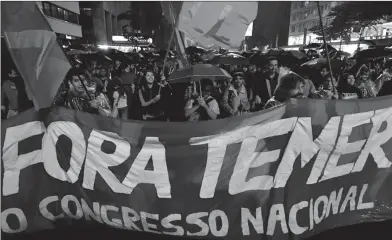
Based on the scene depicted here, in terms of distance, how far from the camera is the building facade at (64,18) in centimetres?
3403

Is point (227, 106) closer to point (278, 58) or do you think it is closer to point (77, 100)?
point (77, 100)

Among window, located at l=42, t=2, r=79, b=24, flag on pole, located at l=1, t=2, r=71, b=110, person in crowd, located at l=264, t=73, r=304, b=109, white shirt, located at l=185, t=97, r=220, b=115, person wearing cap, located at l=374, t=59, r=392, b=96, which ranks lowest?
person wearing cap, located at l=374, t=59, r=392, b=96

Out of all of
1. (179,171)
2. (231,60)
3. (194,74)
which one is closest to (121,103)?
(194,74)

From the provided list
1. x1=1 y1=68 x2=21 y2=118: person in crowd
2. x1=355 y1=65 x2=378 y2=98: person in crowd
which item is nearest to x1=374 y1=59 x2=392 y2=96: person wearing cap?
x1=355 y1=65 x2=378 y2=98: person in crowd

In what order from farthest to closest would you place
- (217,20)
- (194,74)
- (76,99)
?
(194,74) → (76,99) → (217,20)

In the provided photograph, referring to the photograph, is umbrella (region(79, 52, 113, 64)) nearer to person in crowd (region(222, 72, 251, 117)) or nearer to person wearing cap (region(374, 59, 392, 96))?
person in crowd (region(222, 72, 251, 117))

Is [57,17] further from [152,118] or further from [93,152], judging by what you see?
[93,152]

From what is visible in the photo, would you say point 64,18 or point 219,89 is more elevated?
point 64,18

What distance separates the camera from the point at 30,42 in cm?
332

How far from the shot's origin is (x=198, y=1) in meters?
4.62

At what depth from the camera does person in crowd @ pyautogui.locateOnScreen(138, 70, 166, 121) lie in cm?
605

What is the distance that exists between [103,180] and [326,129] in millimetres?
2085

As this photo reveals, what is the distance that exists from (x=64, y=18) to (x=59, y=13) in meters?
2.34

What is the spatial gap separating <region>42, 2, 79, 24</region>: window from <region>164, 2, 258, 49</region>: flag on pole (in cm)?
2919
